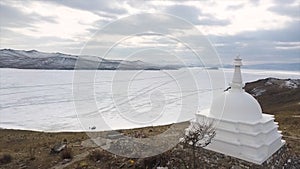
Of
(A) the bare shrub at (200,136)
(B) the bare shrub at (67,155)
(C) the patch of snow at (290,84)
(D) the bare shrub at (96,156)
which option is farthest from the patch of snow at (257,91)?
(B) the bare shrub at (67,155)

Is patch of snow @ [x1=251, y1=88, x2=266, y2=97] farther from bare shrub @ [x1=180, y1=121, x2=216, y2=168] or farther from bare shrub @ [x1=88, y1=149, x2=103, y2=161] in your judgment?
bare shrub @ [x1=88, y1=149, x2=103, y2=161]

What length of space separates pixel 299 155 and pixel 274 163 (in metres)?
3.09

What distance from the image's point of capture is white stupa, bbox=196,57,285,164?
12.8 metres

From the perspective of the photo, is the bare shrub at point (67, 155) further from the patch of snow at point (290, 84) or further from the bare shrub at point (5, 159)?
the patch of snow at point (290, 84)

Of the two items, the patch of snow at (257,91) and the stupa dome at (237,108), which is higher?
the stupa dome at (237,108)

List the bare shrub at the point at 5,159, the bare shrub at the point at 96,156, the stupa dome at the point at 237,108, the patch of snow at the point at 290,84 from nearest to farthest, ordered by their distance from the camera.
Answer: the stupa dome at the point at 237,108 → the bare shrub at the point at 96,156 → the bare shrub at the point at 5,159 → the patch of snow at the point at 290,84

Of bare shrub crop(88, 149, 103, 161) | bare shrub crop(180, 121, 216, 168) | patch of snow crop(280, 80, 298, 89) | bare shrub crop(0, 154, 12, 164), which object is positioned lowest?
bare shrub crop(0, 154, 12, 164)

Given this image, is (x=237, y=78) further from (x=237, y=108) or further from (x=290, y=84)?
(x=290, y=84)

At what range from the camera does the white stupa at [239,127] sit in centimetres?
1277

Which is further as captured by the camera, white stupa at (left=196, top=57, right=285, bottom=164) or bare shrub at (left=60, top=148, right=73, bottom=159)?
bare shrub at (left=60, top=148, right=73, bottom=159)

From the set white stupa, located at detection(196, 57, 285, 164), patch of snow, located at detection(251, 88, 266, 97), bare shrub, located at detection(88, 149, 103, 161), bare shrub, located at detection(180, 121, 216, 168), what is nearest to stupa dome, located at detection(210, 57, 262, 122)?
white stupa, located at detection(196, 57, 285, 164)

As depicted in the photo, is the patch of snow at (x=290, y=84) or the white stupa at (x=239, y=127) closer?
the white stupa at (x=239, y=127)

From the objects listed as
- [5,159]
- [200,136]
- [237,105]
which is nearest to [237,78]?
[237,105]

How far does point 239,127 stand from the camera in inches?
516
